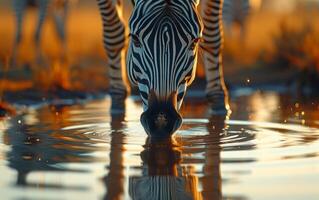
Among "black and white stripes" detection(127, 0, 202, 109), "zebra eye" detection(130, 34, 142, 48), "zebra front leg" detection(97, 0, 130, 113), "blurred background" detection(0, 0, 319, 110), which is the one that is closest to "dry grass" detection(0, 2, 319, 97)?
"blurred background" detection(0, 0, 319, 110)

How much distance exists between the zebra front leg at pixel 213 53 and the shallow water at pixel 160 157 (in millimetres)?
305

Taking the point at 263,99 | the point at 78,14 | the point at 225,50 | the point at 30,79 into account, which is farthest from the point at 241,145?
the point at 78,14

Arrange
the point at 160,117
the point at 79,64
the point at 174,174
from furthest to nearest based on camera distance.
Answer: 1. the point at 79,64
2. the point at 160,117
3. the point at 174,174

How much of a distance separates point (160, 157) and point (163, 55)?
82cm

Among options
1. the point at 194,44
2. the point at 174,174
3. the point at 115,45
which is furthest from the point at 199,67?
the point at 174,174

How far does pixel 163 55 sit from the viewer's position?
7816 mm

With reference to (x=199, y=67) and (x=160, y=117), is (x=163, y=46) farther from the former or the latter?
(x=199, y=67)

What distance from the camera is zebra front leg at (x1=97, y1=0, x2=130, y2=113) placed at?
11852mm

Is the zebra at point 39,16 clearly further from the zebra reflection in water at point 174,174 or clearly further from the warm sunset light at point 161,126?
the zebra reflection in water at point 174,174

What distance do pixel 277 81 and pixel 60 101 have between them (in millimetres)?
4276

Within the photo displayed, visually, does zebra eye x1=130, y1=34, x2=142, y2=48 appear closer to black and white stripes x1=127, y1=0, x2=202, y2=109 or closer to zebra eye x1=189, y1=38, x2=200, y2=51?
black and white stripes x1=127, y1=0, x2=202, y2=109

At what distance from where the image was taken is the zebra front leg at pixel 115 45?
11.9m

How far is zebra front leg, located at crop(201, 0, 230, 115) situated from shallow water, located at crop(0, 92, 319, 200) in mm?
305

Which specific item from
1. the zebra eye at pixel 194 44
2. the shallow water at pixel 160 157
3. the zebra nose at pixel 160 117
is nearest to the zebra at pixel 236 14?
the shallow water at pixel 160 157
